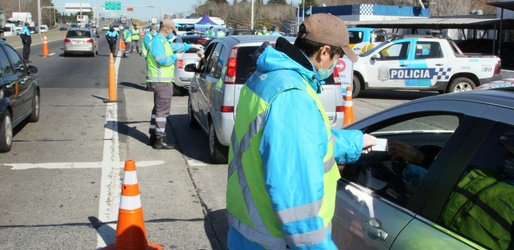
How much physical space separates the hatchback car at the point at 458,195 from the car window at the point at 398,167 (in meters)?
0.02

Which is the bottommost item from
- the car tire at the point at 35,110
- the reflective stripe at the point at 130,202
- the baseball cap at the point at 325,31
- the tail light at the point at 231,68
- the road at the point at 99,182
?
the road at the point at 99,182

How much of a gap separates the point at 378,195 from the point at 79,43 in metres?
31.9

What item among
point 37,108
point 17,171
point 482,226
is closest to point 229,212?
point 482,226

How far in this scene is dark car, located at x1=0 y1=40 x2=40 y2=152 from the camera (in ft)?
26.3

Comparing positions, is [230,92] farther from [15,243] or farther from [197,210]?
[15,243]

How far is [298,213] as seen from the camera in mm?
2018

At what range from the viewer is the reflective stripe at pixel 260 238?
217 centimetres

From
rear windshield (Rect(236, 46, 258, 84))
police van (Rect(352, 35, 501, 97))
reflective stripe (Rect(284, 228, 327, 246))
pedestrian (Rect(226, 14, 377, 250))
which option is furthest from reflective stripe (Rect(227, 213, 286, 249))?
police van (Rect(352, 35, 501, 97))

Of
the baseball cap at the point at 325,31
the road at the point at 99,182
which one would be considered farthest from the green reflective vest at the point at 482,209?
the road at the point at 99,182

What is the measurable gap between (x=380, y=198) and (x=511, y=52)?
24.5m

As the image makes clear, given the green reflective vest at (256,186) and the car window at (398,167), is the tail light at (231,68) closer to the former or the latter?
the car window at (398,167)

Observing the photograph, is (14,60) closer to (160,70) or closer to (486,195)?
(160,70)

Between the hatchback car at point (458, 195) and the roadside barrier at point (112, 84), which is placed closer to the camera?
the hatchback car at point (458, 195)

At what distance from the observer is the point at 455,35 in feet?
124
